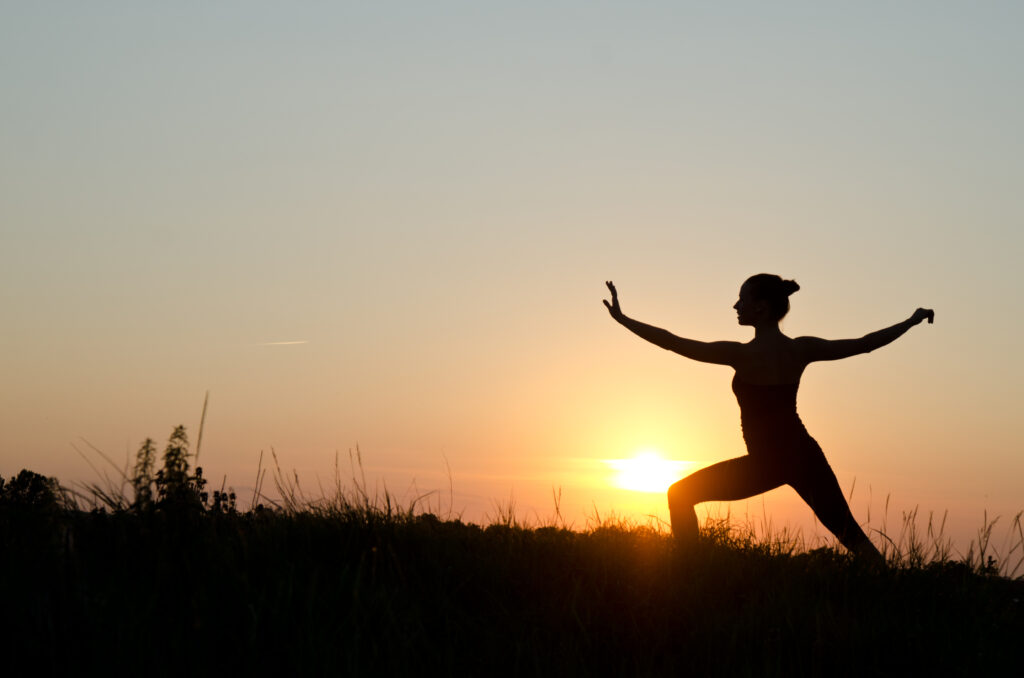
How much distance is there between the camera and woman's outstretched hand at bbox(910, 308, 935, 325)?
8.63 meters

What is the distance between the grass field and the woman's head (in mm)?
2056

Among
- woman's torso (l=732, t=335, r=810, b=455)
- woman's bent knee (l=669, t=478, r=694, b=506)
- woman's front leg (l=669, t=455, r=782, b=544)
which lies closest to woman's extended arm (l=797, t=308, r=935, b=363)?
woman's torso (l=732, t=335, r=810, b=455)

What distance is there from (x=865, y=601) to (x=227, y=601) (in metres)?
4.58

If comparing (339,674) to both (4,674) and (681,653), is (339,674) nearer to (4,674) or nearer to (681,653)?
(4,674)

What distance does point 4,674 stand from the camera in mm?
5145

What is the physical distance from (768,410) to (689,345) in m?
0.87

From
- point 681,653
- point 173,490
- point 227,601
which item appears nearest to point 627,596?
point 681,653

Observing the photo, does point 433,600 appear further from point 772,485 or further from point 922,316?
point 922,316

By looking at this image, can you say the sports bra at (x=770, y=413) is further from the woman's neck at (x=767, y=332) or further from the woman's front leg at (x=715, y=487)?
the woman's neck at (x=767, y=332)

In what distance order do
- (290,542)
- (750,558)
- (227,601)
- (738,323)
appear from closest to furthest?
(227,601)
(290,542)
(750,558)
(738,323)

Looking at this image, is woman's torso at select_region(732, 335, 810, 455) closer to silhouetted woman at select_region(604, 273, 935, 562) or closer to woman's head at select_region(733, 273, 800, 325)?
silhouetted woman at select_region(604, 273, 935, 562)

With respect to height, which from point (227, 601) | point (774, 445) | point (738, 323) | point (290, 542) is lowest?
point (227, 601)

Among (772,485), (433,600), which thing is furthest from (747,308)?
(433,600)

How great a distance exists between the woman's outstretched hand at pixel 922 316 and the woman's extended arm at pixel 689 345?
1.64 m
